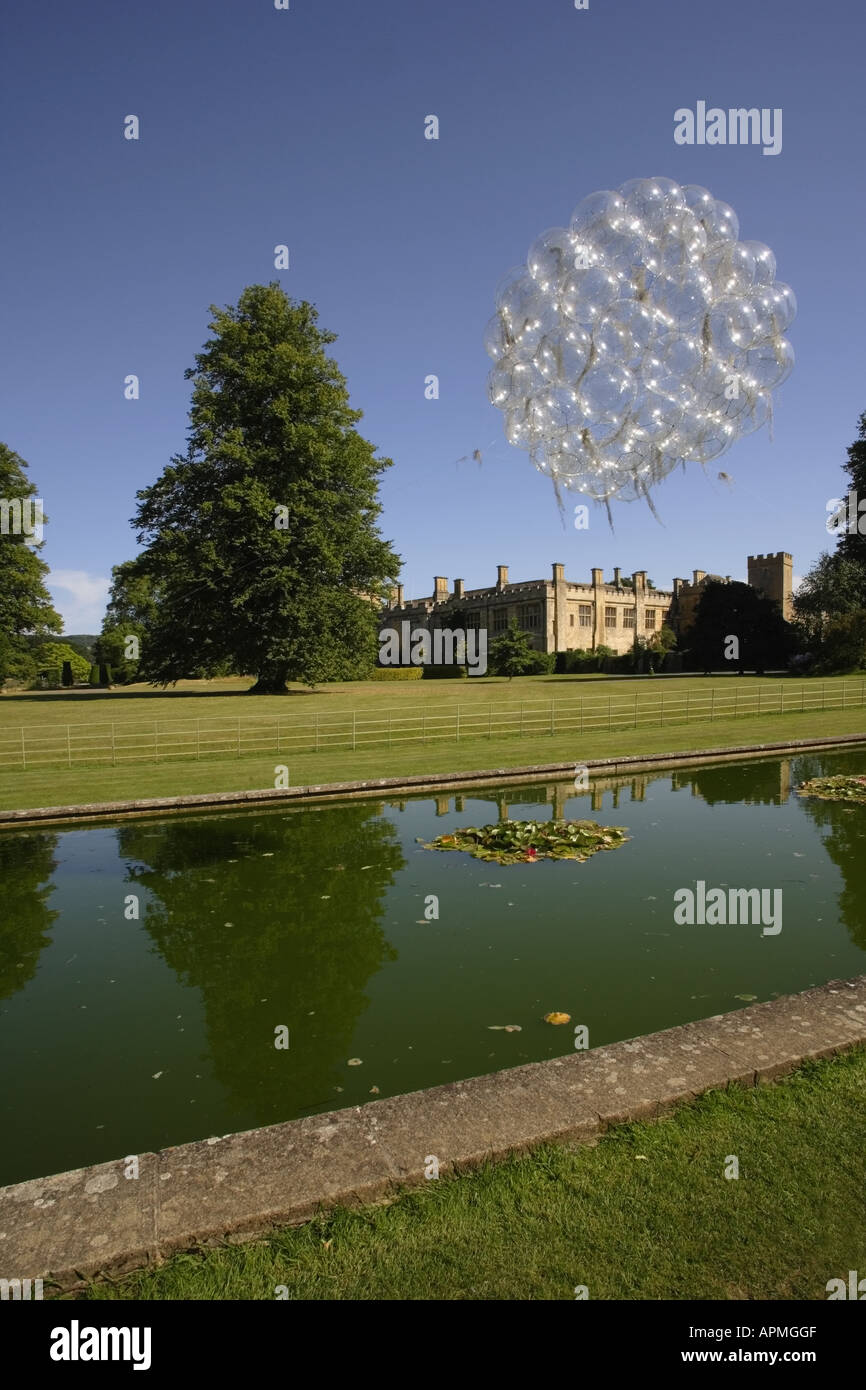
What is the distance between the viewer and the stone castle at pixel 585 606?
64.6 metres

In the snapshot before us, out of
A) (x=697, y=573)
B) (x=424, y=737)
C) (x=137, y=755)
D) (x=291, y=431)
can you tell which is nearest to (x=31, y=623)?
(x=291, y=431)

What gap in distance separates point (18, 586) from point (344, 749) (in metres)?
26.8

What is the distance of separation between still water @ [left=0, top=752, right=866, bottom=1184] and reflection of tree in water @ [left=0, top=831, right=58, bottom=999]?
4 centimetres

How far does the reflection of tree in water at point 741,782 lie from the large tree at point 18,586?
111ft

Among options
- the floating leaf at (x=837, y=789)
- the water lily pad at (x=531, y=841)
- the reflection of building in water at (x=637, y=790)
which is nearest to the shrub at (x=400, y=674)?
the reflection of building in water at (x=637, y=790)

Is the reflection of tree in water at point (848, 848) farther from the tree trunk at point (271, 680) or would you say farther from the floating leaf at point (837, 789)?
the tree trunk at point (271, 680)

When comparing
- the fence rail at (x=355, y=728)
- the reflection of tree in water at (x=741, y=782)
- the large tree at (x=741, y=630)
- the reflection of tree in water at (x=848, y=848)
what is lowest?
the reflection of tree in water at (x=848, y=848)

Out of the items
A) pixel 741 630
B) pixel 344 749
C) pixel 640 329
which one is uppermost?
pixel 640 329

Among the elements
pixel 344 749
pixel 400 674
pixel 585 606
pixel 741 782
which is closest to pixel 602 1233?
pixel 741 782

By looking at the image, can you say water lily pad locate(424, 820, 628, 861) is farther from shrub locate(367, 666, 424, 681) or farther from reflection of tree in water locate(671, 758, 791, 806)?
shrub locate(367, 666, 424, 681)

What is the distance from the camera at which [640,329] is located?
11.4 m

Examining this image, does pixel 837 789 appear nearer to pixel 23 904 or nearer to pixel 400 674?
A: pixel 23 904

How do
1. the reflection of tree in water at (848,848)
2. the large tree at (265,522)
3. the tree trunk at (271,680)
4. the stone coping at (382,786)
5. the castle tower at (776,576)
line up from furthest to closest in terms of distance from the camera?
the castle tower at (776,576), the tree trunk at (271,680), the large tree at (265,522), the stone coping at (382,786), the reflection of tree in water at (848,848)
